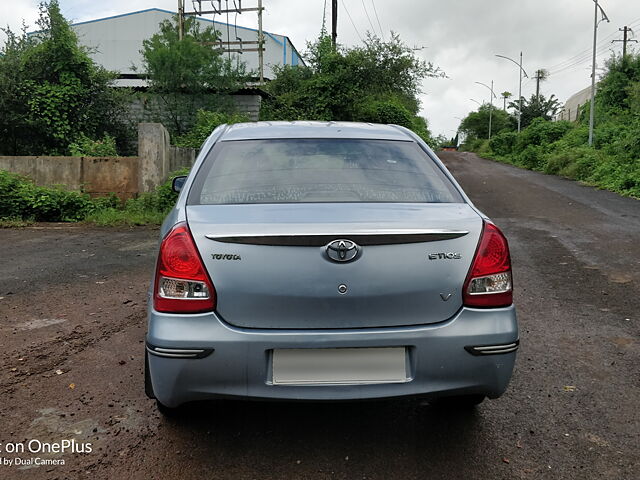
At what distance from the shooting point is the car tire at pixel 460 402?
3024mm

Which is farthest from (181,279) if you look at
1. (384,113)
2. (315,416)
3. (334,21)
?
(334,21)

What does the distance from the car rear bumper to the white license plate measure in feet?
0.08

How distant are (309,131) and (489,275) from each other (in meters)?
1.40

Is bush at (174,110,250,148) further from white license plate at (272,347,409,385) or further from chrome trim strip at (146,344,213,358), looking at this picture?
white license plate at (272,347,409,385)

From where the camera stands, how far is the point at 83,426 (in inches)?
118

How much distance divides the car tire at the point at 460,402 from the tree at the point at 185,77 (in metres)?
15.3

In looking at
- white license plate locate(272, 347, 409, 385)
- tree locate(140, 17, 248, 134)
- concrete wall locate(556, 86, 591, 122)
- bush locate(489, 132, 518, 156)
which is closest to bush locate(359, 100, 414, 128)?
tree locate(140, 17, 248, 134)

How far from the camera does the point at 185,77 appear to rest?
1695 cm

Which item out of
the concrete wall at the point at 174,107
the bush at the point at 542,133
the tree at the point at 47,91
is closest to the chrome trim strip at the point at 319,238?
the tree at the point at 47,91

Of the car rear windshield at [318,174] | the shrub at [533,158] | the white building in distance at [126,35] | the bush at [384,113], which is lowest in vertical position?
the car rear windshield at [318,174]

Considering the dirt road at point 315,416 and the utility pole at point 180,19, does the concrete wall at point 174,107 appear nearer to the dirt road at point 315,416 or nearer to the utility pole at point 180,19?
the utility pole at point 180,19

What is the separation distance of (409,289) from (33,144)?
539 inches

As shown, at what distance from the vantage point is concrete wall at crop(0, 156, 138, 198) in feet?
39.3

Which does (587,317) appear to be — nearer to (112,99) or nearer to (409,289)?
(409,289)
